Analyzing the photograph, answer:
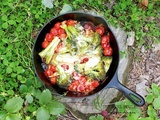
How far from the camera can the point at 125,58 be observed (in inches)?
87.1

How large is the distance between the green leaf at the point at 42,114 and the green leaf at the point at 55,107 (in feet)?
0.08

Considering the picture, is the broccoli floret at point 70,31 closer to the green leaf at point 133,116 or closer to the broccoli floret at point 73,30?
the broccoli floret at point 73,30

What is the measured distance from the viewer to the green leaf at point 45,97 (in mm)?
1962

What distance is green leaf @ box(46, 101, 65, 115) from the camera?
1.99m

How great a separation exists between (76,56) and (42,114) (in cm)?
37

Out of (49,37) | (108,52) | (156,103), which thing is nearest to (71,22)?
(49,37)

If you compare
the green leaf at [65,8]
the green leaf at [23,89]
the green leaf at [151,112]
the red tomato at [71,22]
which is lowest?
the green leaf at [151,112]

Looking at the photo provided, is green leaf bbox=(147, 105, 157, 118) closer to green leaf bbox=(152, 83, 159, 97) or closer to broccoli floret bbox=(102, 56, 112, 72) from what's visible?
green leaf bbox=(152, 83, 159, 97)

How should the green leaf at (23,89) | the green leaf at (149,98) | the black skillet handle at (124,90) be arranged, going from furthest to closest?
the green leaf at (149,98) < the green leaf at (23,89) < the black skillet handle at (124,90)

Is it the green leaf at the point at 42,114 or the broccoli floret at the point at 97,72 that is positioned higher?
the broccoli floret at the point at 97,72

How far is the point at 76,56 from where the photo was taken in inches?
81.4

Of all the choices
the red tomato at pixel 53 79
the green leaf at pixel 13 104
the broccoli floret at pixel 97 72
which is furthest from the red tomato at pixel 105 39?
the green leaf at pixel 13 104

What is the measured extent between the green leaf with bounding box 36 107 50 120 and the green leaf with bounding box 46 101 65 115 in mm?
26

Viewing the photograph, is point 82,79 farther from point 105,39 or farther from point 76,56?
point 105,39
